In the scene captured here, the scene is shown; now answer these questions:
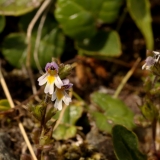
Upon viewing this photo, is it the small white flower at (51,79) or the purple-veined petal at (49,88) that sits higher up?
the small white flower at (51,79)

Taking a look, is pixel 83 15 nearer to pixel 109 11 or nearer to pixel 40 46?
pixel 109 11

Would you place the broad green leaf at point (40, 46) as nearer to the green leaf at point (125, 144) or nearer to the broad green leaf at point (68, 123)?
the broad green leaf at point (68, 123)

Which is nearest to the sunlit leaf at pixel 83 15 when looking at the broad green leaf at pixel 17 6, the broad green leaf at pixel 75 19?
the broad green leaf at pixel 75 19

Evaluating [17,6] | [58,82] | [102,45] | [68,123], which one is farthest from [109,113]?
[17,6]

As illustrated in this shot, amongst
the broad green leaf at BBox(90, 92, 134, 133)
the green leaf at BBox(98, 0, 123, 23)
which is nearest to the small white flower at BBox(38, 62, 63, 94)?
the broad green leaf at BBox(90, 92, 134, 133)

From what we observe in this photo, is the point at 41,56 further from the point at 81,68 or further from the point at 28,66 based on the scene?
the point at 81,68
